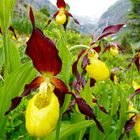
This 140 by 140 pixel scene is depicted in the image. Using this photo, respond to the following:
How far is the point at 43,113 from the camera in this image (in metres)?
1.09

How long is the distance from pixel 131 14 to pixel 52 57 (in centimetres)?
2126

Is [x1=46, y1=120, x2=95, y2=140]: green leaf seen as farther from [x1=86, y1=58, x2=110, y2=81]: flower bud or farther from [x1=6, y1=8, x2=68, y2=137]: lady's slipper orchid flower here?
[x1=86, y1=58, x2=110, y2=81]: flower bud

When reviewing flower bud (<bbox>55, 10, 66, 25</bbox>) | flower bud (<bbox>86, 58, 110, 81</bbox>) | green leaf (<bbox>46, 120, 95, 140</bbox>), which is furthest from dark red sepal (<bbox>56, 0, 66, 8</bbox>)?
green leaf (<bbox>46, 120, 95, 140</bbox>)

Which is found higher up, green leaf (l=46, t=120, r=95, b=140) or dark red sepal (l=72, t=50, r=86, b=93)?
dark red sepal (l=72, t=50, r=86, b=93)

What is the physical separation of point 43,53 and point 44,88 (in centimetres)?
13

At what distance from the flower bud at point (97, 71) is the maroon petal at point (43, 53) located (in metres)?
0.57

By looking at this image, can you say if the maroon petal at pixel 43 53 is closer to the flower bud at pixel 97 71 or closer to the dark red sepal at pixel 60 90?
the dark red sepal at pixel 60 90

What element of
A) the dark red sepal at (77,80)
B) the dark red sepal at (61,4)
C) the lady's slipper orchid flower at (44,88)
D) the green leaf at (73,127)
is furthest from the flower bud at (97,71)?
the dark red sepal at (61,4)

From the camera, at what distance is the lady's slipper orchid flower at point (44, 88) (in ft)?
3.46

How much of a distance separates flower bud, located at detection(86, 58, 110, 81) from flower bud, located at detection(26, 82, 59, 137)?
559 mm

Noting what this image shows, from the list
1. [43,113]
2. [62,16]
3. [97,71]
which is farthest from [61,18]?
[43,113]

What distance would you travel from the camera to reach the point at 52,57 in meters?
1.15

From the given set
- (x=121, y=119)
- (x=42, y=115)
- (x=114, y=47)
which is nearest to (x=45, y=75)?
(x=42, y=115)

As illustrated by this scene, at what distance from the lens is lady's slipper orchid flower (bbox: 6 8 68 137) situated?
105 centimetres
